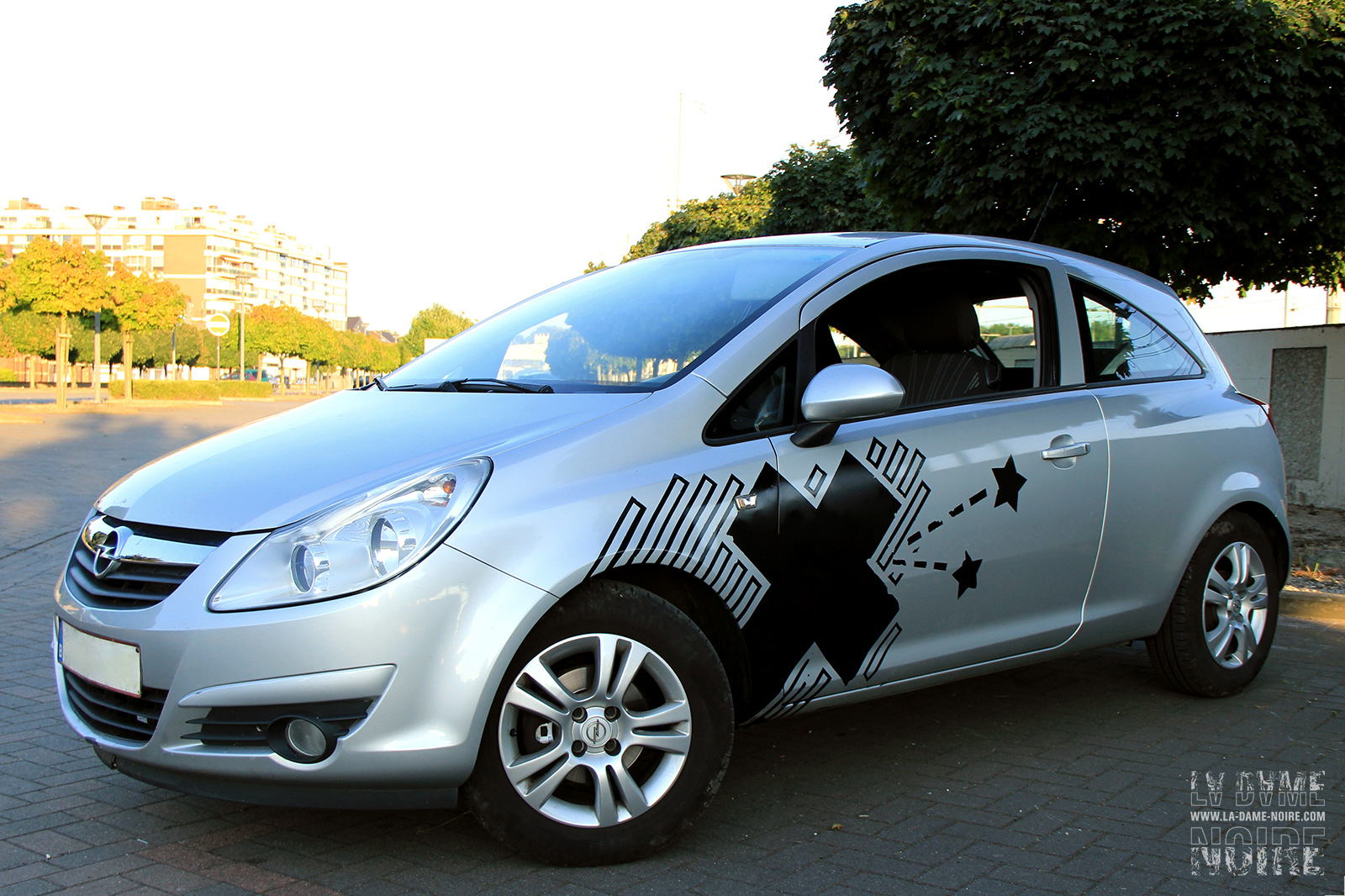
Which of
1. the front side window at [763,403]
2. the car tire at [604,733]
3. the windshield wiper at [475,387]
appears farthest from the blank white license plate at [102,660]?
the front side window at [763,403]

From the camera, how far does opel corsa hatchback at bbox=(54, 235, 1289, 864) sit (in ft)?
8.87

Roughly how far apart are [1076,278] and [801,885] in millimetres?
2485

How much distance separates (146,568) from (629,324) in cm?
160

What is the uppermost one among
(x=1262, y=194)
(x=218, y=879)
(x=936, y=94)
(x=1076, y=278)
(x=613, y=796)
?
(x=936, y=94)

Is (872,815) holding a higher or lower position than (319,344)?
lower

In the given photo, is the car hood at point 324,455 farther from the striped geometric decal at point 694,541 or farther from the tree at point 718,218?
the tree at point 718,218

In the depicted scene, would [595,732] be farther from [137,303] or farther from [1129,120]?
[137,303]

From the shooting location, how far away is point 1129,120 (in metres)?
8.81

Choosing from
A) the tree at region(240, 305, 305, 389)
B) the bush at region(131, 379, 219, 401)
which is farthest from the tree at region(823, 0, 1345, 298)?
the tree at region(240, 305, 305, 389)

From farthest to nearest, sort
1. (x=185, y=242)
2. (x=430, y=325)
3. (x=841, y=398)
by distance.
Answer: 1. (x=185, y=242)
2. (x=430, y=325)
3. (x=841, y=398)

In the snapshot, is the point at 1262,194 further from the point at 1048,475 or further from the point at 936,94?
the point at 1048,475

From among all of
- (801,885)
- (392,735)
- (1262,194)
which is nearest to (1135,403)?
(801,885)

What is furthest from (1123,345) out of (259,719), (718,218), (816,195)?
(718,218)

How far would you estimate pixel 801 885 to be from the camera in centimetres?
289
